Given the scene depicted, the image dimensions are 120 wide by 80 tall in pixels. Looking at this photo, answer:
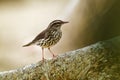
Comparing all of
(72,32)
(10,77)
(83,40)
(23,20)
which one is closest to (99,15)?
(10,77)

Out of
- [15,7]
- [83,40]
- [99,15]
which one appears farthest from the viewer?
[15,7]

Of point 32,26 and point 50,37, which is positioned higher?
point 32,26

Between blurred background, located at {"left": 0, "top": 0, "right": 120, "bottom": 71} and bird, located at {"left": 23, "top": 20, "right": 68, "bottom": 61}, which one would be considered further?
blurred background, located at {"left": 0, "top": 0, "right": 120, "bottom": 71}

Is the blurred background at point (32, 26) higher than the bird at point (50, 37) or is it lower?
higher

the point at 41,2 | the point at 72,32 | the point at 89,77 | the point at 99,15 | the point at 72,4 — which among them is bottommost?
the point at 89,77

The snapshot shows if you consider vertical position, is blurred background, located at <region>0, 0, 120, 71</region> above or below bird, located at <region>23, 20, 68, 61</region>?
above

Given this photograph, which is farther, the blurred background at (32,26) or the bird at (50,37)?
the blurred background at (32,26)

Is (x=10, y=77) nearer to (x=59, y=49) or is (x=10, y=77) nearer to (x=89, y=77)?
(x=89, y=77)

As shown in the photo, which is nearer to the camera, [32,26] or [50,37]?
[50,37]
